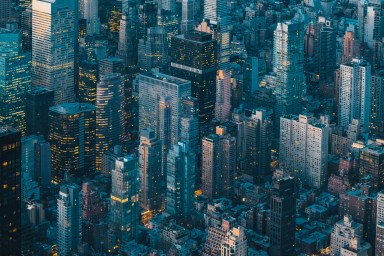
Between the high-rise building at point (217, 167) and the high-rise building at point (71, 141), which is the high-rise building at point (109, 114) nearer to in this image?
the high-rise building at point (71, 141)

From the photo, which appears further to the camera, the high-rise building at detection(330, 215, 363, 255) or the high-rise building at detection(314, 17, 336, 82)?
the high-rise building at detection(314, 17, 336, 82)

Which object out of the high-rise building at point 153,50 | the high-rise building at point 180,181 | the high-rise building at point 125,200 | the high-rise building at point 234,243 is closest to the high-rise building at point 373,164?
the high-rise building at point 180,181

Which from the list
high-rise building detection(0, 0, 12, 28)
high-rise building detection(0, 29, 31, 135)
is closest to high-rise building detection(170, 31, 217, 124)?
high-rise building detection(0, 29, 31, 135)

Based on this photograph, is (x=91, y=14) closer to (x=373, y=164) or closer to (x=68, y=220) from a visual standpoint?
(x=373, y=164)

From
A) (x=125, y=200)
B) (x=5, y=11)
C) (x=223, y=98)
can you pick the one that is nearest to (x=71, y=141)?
(x=125, y=200)

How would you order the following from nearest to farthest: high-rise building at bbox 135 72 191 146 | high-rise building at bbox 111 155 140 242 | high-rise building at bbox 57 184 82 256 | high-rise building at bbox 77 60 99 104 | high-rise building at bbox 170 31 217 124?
1. high-rise building at bbox 57 184 82 256
2. high-rise building at bbox 111 155 140 242
3. high-rise building at bbox 135 72 191 146
4. high-rise building at bbox 170 31 217 124
5. high-rise building at bbox 77 60 99 104

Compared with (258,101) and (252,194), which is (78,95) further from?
(252,194)

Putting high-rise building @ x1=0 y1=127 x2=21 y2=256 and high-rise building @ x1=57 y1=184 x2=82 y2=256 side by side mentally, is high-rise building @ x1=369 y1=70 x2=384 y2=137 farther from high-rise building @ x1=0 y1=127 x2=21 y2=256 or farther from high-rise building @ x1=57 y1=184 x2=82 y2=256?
high-rise building @ x1=0 y1=127 x2=21 y2=256
